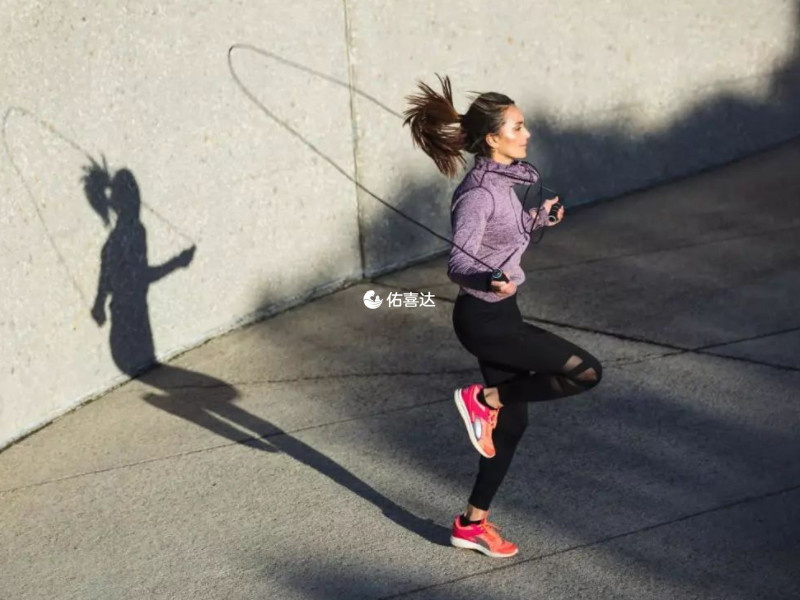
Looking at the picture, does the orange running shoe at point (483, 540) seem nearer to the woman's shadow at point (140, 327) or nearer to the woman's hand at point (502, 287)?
the woman's hand at point (502, 287)

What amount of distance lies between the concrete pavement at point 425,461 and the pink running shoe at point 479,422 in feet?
1.35

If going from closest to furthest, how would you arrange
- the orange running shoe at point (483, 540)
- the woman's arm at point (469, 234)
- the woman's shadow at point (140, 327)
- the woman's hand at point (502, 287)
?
the woman's hand at point (502, 287) → the woman's arm at point (469, 234) → the orange running shoe at point (483, 540) → the woman's shadow at point (140, 327)

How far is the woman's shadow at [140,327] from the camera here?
6.25 metres

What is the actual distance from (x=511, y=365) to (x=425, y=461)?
108 cm

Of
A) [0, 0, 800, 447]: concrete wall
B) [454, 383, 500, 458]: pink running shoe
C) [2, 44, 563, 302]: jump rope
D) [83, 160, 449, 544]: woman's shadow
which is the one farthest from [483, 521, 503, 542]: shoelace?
[0, 0, 800, 447]: concrete wall

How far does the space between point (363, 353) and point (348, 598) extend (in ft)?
8.30

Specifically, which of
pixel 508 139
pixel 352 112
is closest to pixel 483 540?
pixel 508 139

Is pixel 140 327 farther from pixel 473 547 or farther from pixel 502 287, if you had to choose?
pixel 502 287

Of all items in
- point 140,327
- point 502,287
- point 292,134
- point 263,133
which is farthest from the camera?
point 292,134

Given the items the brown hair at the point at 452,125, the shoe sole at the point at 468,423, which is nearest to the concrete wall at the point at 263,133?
the brown hair at the point at 452,125

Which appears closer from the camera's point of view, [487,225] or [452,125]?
[487,225]

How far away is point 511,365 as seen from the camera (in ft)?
15.7

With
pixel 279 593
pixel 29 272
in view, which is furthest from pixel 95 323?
pixel 279 593

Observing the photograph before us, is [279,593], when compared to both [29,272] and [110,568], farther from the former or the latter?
[29,272]
